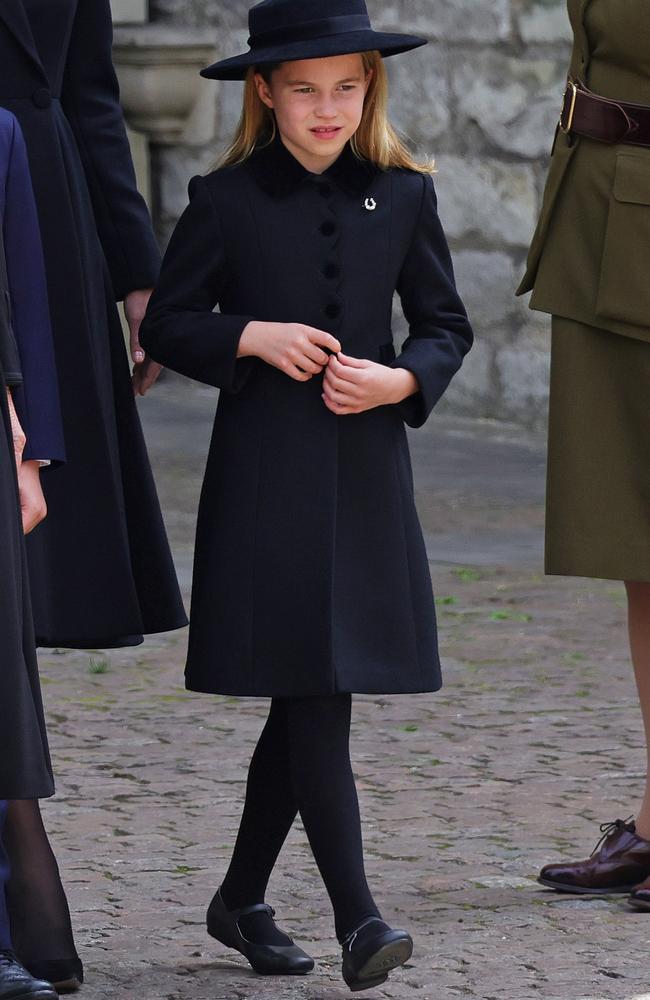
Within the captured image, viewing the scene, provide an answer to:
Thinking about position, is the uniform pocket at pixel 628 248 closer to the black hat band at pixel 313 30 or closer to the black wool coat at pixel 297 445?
the black wool coat at pixel 297 445

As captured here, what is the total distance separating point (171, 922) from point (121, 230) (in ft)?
3.82

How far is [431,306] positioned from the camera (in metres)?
3.59

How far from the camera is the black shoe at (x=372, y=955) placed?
3330mm

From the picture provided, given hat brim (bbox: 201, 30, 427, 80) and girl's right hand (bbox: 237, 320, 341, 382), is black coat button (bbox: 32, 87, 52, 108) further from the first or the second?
girl's right hand (bbox: 237, 320, 341, 382)

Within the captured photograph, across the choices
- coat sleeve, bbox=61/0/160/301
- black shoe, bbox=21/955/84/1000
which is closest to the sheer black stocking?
black shoe, bbox=21/955/84/1000

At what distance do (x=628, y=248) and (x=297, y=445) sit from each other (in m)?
0.77

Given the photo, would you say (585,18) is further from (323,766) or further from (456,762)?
(456,762)

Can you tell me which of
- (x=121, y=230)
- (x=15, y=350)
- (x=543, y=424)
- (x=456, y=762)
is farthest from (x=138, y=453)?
(x=543, y=424)

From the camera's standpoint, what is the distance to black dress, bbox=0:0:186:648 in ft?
12.3

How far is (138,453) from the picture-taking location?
390cm

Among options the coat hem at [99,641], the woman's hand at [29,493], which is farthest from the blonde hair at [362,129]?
the coat hem at [99,641]

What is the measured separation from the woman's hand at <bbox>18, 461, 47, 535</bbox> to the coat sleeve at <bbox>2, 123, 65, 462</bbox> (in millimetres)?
32

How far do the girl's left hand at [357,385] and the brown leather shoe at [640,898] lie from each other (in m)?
1.02

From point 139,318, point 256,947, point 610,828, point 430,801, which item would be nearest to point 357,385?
point 139,318
